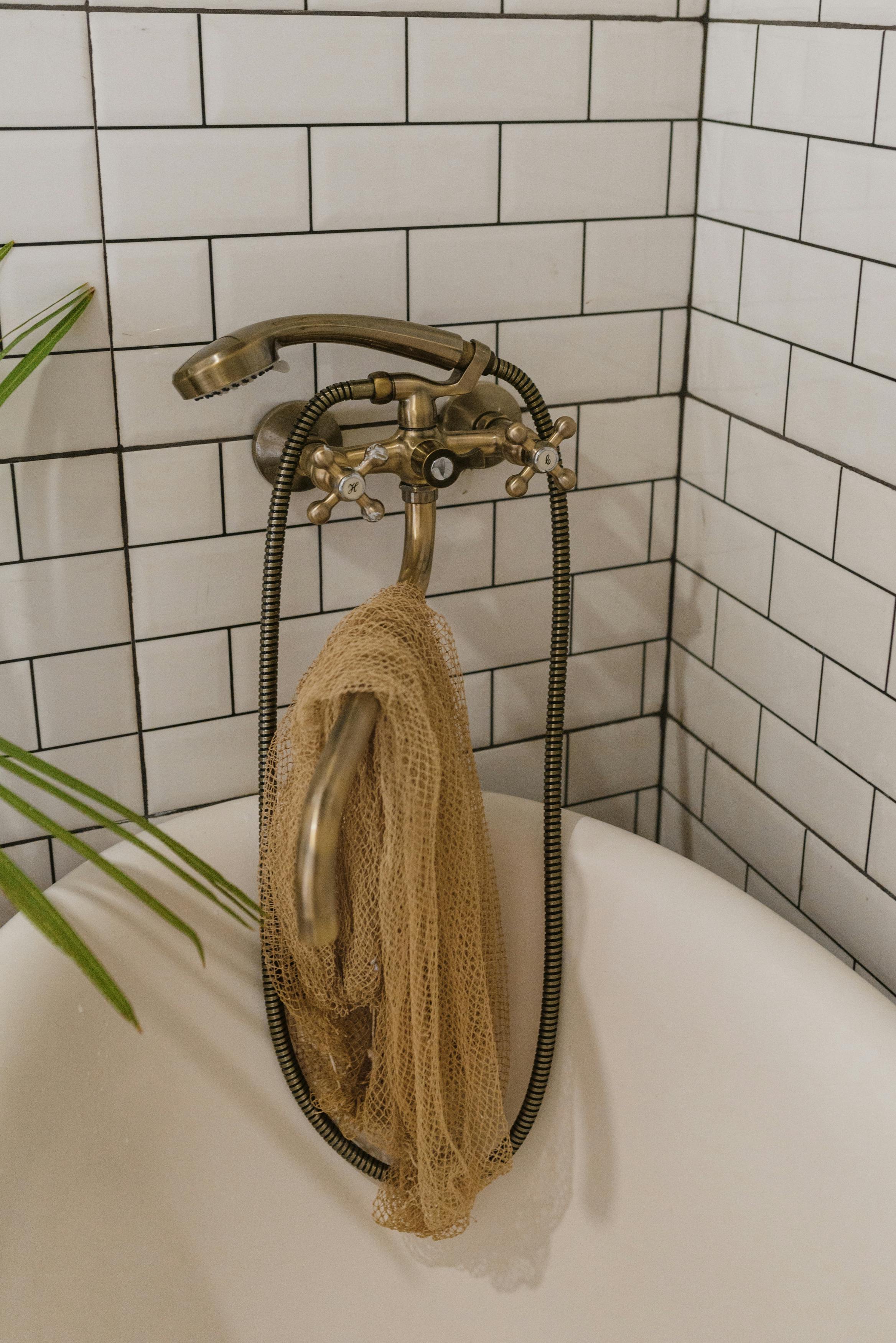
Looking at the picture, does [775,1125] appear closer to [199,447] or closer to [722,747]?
[722,747]

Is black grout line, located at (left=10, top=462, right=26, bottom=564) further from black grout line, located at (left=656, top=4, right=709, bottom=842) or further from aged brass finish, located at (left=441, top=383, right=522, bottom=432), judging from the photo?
black grout line, located at (left=656, top=4, right=709, bottom=842)

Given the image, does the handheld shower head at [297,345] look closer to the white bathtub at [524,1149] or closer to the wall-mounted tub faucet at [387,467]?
the wall-mounted tub faucet at [387,467]

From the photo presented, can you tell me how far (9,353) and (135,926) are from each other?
470mm

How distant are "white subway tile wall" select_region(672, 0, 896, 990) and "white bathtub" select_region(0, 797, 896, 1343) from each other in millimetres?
166

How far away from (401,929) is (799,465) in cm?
53

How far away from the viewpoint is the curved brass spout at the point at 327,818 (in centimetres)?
81

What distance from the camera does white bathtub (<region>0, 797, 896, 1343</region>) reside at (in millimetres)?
923

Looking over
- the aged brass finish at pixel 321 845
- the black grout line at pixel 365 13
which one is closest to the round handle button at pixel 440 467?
the aged brass finish at pixel 321 845

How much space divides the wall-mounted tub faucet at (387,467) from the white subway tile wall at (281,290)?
0.08 metres

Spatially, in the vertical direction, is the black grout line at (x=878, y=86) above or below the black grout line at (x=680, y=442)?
above

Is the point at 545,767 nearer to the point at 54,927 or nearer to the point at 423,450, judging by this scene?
the point at 423,450

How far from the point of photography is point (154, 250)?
3.34 feet

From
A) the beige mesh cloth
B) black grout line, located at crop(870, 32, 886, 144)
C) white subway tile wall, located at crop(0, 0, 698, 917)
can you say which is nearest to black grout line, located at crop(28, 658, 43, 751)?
white subway tile wall, located at crop(0, 0, 698, 917)

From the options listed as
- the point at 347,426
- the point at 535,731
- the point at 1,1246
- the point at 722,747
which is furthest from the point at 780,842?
the point at 1,1246
